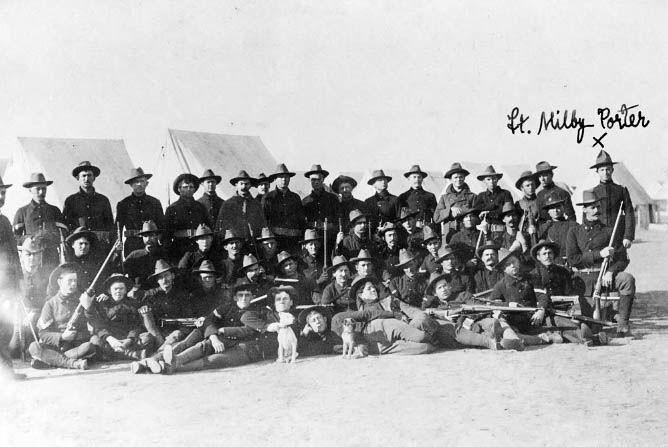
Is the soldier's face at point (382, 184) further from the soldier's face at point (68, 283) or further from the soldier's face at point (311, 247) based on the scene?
the soldier's face at point (68, 283)

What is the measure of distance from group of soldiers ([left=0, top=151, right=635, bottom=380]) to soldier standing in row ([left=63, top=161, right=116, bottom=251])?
0.02 metres

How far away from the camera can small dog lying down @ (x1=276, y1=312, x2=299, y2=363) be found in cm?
598

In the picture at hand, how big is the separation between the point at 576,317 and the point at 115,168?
826 cm

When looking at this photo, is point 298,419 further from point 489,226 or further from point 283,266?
point 489,226

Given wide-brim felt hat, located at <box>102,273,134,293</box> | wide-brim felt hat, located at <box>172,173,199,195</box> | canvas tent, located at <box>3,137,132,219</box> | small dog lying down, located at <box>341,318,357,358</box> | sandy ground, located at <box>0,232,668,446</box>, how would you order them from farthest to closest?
canvas tent, located at <box>3,137,132,219</box> → wide-brim felt hat, located at <box>172,173,199,195</box> → wide-brim felt hat, located at <box>102,273,134,293</box> → small dog lying down, located at <box>341,318,357,358</box> → sandy ground, located at <box>0,232,668,446</box>

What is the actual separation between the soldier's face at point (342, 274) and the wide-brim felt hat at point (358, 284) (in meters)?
0.14

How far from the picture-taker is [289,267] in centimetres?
707

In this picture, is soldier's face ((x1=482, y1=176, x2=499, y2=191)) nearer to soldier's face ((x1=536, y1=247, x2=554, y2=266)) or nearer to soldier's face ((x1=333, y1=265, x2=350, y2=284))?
soldier's face ((x1=536, y1=247, x2=554, y2=266))

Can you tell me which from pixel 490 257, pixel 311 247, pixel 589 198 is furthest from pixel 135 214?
pixel 589 198

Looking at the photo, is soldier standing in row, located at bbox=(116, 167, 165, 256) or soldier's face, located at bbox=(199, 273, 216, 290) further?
soldier standing in row, located at bbox=(116, 167, 165, 256)

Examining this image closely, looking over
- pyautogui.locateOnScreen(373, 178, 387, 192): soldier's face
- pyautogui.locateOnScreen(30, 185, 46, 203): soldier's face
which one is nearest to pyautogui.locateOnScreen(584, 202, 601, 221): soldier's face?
pyautogui.locateOnScreen(373, 178, 387, 192): soldier's face

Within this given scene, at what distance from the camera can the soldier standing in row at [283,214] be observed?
26.8 feet

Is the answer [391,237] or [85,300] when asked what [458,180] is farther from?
[85,300]

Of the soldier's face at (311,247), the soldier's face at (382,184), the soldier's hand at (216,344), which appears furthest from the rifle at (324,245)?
the soldier's hand at (216,344)
